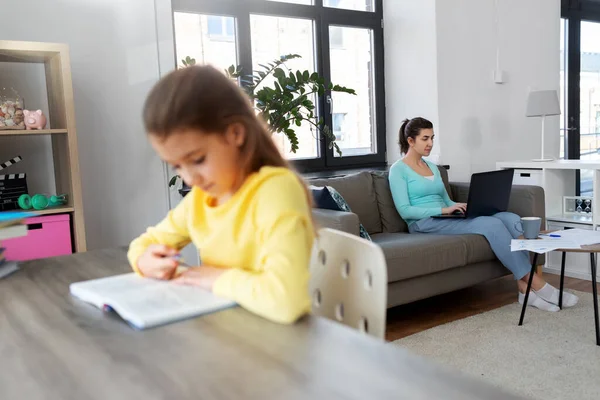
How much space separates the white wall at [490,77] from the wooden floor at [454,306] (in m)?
1.16

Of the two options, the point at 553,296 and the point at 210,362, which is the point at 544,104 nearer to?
the point at 553,296

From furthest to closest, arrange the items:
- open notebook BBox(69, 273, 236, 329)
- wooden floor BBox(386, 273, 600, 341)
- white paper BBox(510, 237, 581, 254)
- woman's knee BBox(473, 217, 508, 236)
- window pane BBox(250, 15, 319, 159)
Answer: window pane BBox(250, 15, 319, 159), woman's knee BBox(473, 217, 508, 236), wooden floor BBox(386, 273, 600, 341), white paper BBox(510, 237, 581, 254), open notebook BBox(69, 273, 236, 329)

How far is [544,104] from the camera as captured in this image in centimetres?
425

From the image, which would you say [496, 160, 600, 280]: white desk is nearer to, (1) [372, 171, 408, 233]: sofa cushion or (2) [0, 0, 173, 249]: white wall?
(1) [372, 171, 408, 233]: sofa cushion

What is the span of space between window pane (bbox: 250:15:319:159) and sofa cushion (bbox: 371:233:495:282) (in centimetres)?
121

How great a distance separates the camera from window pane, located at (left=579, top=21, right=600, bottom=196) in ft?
19.3

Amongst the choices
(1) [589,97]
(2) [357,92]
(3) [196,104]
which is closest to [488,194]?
(2) [357,92]

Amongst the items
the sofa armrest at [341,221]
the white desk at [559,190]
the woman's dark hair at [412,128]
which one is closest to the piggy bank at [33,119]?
the sofa armrest at [341,221]

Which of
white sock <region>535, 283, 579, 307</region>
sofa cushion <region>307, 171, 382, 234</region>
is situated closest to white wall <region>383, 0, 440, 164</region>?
sofa cushion <region>307, 171, 382, 234</region>

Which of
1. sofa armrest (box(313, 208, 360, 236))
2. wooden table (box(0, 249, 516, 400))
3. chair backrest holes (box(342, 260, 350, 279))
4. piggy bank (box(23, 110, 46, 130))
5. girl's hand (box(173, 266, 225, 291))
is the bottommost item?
sofa armrest (box(313, 208, 360, 236))

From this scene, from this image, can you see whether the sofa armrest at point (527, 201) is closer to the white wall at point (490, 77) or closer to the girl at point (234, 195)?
the white wall at point (490, 77)

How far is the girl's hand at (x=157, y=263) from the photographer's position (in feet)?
3.56

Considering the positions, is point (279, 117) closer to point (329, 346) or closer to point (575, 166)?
point (575, 166)

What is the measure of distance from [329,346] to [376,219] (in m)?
2.93
